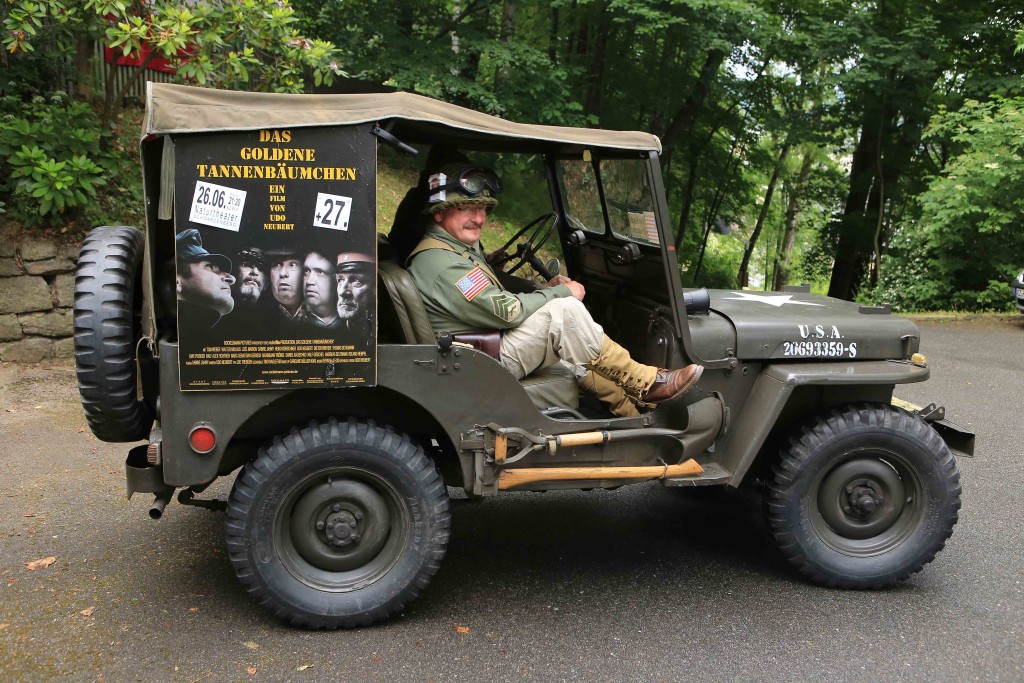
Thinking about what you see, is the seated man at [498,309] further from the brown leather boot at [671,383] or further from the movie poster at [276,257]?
the movie poster at [276,257]

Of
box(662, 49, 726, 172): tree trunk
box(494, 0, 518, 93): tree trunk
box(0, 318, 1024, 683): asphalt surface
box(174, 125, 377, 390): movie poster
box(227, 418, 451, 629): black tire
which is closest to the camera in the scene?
box(174, 125, 377, 390): movie poster

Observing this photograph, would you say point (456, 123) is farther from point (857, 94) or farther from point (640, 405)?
point (857, 94)

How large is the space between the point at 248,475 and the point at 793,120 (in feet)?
43.4

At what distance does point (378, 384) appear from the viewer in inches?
136

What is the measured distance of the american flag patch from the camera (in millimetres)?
3740

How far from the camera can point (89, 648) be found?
3.38m

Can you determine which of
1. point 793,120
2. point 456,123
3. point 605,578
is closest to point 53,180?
point 456,123

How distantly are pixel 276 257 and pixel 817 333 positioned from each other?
7.79ft

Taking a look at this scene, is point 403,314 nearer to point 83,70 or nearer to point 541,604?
point 541,604

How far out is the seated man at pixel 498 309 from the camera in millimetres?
3766

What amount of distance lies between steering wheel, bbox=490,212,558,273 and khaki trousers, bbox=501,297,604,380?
78cm

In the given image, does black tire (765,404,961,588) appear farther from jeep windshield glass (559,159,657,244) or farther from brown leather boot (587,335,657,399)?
jeep windshield glass (559,159,657,244)

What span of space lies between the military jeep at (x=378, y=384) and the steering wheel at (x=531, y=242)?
1.20ft

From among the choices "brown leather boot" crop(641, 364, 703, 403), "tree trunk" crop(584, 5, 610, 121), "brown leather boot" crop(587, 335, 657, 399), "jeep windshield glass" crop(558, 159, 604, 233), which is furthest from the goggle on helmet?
"tree trunk" crop(584, 5, 610, 121)
